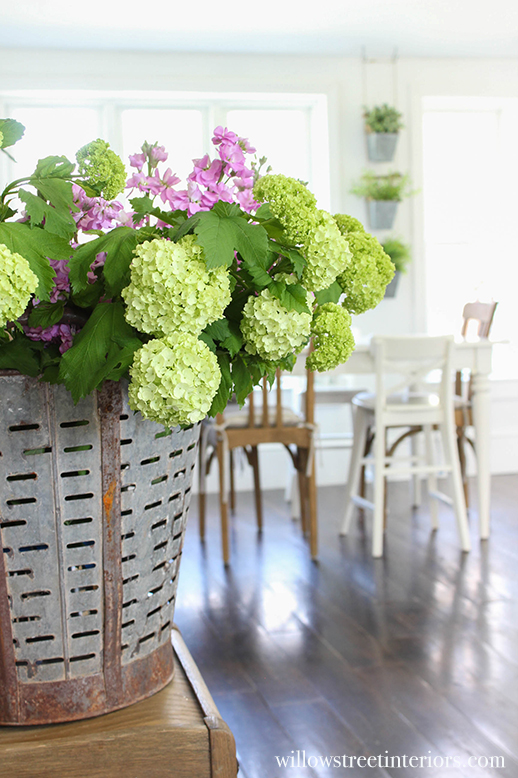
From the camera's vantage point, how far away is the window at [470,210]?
4.82m

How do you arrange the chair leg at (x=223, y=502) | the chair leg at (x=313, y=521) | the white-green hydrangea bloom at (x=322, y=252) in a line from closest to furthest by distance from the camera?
the white-green hydrangea bloom at (x=322, y=252), the chair leg at (x=223, y=502), the chair leg at (x=313, y=521)

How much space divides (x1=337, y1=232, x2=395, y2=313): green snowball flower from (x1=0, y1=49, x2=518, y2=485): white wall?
3693 millimetres

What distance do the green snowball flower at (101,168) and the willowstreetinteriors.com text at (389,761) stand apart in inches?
49.7

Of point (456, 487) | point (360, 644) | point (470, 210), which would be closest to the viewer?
point (360, 644)

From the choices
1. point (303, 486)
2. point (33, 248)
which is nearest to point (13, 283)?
point (33, 248)

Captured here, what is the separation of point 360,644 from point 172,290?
1.78m

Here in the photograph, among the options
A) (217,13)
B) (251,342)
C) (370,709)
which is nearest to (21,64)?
(217,13)

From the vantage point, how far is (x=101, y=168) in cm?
76

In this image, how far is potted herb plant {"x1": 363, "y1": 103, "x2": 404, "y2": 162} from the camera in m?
4.37

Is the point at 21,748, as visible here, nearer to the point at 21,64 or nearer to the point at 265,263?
the point at 265,263

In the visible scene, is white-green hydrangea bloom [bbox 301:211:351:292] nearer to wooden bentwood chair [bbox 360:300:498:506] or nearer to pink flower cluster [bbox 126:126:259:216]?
pink flower cluster [bbox 126:126:259:216]

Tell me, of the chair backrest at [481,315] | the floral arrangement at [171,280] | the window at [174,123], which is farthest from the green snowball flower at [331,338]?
the window at [174,123]

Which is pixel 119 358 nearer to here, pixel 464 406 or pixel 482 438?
pixel 482 438

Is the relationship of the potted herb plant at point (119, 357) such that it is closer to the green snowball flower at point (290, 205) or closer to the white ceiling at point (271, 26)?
the green snowball flower at point (290, 205)
